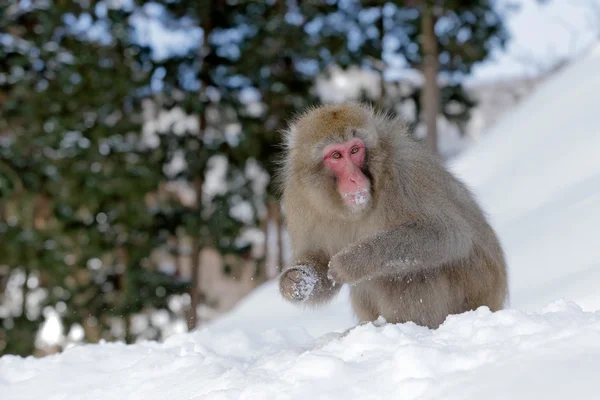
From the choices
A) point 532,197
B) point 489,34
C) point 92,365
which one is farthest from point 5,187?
point 489,34

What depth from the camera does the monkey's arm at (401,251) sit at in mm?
3201

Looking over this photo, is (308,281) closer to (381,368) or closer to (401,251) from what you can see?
(401,251)

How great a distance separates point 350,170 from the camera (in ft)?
10.6

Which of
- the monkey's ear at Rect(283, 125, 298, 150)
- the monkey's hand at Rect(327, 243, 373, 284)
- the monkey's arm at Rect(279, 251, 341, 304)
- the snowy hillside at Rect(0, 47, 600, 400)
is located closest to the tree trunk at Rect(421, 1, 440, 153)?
the snowy hillside at Rect(0, 47, 600, 400)

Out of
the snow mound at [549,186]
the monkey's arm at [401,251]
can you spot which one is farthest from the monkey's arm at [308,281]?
the snow mound at [549,186]

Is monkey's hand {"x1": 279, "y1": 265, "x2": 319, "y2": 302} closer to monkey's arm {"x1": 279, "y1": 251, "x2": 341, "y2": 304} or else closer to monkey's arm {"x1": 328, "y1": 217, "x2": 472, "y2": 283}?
monkey's arm {"x1": 279, "y1": 251, "x2": 341, "y2": 304}

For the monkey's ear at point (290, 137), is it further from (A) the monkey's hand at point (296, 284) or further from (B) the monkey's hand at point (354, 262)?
(B) the monkey's hand at point (354, 262)

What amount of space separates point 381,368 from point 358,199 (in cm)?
98

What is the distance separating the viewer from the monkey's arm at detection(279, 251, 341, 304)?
3428 mm

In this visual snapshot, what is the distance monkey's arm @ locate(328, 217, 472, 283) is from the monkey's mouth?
148mm

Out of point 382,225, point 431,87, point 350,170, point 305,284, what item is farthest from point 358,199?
point 431,87

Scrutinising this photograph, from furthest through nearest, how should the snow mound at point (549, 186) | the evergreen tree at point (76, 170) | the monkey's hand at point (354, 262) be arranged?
the evergreen tree at point (76, 170), the snow mound at point (549, 186), the monkey's hand at point (354, 262)

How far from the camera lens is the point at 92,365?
11.7ft

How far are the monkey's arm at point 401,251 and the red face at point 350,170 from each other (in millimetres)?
181
